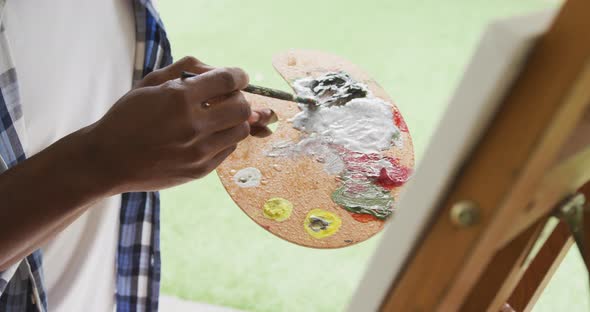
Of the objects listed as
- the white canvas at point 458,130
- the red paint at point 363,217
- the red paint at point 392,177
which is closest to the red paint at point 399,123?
the red paint at point 392,177

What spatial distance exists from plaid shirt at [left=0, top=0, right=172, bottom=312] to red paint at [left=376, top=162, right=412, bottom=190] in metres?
0.39

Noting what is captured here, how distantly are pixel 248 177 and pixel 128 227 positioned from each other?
244 millimetres

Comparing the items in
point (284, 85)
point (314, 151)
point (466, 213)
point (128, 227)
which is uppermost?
point (466, 213)

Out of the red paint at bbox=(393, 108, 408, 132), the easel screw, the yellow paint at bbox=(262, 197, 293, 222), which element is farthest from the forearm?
the red paint at bbox=(393, 108, 408, 132)

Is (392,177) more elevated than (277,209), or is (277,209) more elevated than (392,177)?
(392,177)

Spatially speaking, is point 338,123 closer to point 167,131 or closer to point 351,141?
point 351,141

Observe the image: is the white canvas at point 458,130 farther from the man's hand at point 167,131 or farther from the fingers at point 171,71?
the fingers at point 171,71

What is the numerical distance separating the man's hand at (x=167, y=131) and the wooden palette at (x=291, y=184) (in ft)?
0.65

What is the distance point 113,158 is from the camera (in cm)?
59

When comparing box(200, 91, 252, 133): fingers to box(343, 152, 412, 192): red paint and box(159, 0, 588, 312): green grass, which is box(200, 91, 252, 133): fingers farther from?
box(159, 0, 588, 312): green grass

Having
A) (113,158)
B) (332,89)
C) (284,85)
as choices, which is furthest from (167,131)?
(284,85)

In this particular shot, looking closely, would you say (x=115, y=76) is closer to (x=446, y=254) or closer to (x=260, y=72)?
(x=446, y=254)

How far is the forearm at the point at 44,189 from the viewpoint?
0.57 metres

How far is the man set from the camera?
0.59m
